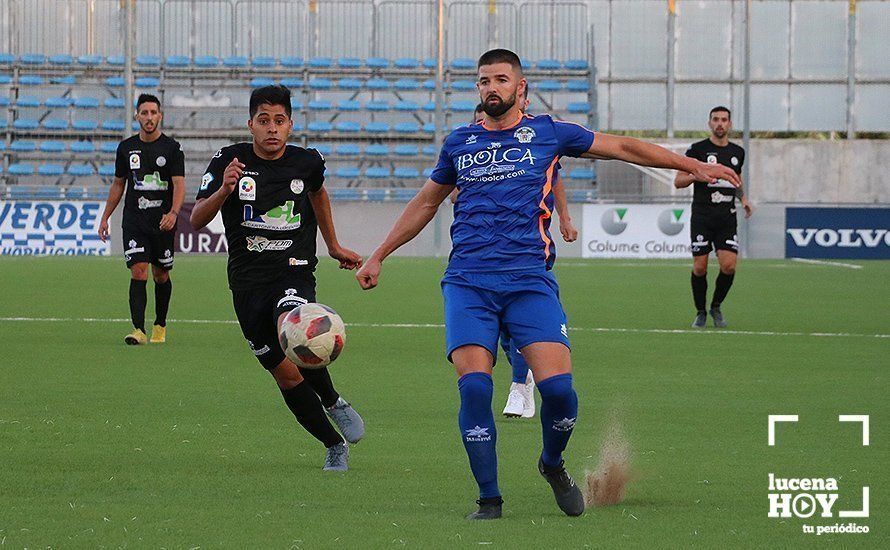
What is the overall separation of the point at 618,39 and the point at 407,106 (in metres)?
7.34

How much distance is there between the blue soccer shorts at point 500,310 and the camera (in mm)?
5973

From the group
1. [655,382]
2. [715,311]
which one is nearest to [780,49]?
[715,311]

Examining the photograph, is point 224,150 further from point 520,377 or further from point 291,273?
point 520,377

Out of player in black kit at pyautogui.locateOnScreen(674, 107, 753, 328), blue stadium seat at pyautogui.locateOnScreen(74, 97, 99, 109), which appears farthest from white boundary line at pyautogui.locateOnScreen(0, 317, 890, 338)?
blue stadium seat at pyautogui.locateOnScreen(74, 97, 99, 109)

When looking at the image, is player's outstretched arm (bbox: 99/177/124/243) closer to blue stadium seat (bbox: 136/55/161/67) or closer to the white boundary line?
the white boundary line

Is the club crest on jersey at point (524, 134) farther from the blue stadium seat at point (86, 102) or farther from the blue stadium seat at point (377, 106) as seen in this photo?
the blue stadium seat at point (86, 102)

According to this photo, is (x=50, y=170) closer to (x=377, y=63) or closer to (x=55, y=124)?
(x=55, y=124)

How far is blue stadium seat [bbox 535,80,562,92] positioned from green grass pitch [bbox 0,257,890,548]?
2297 cm

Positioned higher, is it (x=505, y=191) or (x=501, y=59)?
(x=501, y=59)

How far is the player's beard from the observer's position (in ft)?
20.1

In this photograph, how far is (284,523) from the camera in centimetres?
559

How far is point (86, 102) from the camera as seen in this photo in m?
38.0

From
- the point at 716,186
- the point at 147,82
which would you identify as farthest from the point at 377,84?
the point at 716,186

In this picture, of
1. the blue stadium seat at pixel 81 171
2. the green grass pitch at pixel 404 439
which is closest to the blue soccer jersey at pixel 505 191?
the green grass pitch at pixel 404 439
